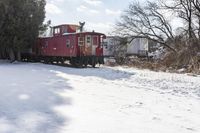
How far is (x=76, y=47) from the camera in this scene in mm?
26953

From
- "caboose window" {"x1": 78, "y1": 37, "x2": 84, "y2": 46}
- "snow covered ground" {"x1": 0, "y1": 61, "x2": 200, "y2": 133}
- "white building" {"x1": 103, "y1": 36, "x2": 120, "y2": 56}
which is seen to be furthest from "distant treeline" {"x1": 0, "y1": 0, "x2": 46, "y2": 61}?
"snow covered ground" {"x1": 0, "y1": 61, "x2": 200, "y2": 133}

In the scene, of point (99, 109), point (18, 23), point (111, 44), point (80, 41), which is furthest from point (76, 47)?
point (99, 109)

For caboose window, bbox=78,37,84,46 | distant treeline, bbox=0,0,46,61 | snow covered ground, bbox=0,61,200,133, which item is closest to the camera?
snow covered ground, bbox=0,61,200,133

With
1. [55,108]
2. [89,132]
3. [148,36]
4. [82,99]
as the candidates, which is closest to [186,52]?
[148,36]

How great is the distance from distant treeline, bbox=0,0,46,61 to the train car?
263cm

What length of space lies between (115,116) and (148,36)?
86.5ft

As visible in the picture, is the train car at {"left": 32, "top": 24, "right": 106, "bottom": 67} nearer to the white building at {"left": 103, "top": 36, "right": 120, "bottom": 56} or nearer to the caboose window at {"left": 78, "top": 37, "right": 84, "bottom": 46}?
the caboose window at {"left": 78, "top": 37, "right": 84, "bottom": 46}

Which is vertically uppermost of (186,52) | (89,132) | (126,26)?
(126,26)

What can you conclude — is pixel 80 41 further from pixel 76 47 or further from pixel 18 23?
pixel 18 23

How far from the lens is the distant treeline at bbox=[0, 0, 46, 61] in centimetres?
3188

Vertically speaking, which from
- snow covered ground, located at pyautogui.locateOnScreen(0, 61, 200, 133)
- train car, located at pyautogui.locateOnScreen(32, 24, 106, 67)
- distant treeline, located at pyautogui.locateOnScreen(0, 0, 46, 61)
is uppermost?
distant treeline, located at pyautogui.locateOnScreen(0, 0, 46, 61)

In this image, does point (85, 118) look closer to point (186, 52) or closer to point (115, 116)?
point (115, 116)

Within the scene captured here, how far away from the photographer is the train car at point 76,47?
2662 centimetres

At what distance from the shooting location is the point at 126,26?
1350 inches
